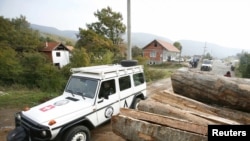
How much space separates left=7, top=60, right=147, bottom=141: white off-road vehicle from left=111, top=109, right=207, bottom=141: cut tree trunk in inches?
40.6

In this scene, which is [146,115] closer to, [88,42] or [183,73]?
[183,73]

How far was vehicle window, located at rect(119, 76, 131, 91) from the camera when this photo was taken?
565 cm

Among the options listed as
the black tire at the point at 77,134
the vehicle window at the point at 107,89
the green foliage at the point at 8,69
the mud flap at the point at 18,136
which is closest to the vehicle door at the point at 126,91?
the vehicle window at the point at 107,89

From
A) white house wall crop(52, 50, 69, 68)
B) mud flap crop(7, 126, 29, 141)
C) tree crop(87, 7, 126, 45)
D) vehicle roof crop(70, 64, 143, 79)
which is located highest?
tree crop(87, 7, 126, 45)

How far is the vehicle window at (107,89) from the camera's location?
4.81m

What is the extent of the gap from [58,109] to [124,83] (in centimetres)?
242

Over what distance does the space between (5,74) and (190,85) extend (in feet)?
57.3

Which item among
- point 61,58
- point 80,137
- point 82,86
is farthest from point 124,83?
point 61,58

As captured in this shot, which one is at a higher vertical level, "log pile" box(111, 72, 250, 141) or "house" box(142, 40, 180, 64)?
"house" box(142, 40, 180, 64)

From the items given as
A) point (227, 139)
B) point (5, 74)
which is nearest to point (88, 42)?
point (5, 74)

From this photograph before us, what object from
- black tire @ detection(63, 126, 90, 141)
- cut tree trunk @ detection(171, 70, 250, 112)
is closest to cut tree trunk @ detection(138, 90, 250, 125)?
cut tree trunk @ detection(171, 70, 250, 112)

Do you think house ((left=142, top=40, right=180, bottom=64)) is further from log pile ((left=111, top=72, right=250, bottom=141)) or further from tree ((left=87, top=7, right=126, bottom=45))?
log pile ((left=111, top=72, right=250, bottom=141))

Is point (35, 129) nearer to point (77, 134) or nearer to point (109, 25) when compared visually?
point (77, 134)

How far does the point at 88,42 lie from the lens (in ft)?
72.0
